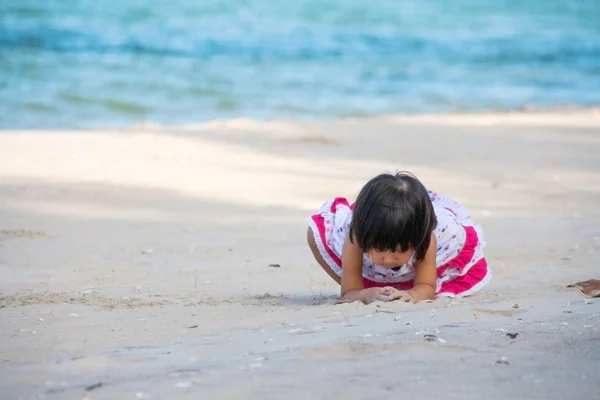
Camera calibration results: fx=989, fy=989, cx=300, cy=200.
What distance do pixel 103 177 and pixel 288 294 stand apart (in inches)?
132

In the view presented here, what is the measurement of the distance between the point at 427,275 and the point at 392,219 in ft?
1.32

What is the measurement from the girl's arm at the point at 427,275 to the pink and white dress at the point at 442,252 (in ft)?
0.23

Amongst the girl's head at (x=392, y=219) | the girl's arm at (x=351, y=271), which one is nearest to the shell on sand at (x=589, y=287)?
Result: the girl's head at (x=392, y=219)

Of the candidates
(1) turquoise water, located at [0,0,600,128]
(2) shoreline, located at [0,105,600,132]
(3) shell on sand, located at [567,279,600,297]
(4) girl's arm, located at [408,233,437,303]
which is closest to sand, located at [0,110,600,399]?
(3) shell on sand, located at [567,279,600,297]

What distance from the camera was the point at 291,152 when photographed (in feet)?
30.4

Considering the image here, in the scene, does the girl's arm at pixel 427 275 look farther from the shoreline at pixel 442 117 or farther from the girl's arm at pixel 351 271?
the shoreline at pixel 442 117

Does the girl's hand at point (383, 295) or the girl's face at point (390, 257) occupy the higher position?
the girl's face at point (390, 257)

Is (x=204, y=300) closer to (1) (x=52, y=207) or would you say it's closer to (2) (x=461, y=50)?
(1) (x=52, y=207)

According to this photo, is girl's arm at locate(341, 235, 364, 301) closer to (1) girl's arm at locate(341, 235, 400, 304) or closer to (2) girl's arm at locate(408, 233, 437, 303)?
(1) girl's arm at locate(341, 235, 400, 304)

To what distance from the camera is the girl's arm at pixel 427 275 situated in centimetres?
401

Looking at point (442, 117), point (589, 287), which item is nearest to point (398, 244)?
point (589, 287)

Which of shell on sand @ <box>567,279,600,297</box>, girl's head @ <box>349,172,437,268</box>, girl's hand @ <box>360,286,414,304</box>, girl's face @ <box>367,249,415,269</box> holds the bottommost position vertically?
shell on sand @ <box>567,279,600,297</box>

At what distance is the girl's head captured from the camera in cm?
378

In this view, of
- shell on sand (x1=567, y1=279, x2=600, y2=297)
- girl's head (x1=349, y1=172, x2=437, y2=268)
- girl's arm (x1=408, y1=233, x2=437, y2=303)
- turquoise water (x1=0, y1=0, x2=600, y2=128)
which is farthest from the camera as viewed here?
turquoise water (x1=0, y1=0, x2=600, y2=128)
